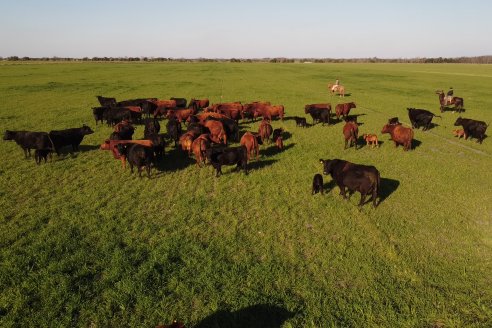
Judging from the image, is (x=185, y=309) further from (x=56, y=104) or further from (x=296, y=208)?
(x=56, y=104)

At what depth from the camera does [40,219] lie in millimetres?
7379

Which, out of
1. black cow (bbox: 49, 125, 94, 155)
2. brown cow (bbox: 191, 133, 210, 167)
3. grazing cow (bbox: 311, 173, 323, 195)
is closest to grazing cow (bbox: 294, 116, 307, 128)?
brown cow (bbox: 191, 133, 210, 167)

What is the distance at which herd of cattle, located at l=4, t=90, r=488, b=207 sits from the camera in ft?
27.9

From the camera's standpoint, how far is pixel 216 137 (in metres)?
12.6

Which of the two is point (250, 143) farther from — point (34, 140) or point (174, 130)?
point (34, 140)

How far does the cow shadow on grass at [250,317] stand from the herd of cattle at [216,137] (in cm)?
411

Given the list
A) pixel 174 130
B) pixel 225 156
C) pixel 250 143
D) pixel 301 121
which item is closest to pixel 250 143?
pixel 250 143

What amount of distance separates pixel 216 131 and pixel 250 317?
8.97 meters

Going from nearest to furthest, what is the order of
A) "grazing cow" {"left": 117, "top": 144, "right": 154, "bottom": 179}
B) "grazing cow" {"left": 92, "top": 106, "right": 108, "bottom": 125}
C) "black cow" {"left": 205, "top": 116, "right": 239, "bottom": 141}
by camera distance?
"grazing cow" {"left": 117, "top": 144, "right": 154, "bottom": 179} < "black cow" {"left": 205, "top": 116, "right": 239, "bottom": 141} < "grazing cow" {"left": 92, "top": 106, "right": 108, "bottom": 125}

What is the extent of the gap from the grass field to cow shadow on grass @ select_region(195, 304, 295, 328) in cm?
2

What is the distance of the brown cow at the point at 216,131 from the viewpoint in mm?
12508

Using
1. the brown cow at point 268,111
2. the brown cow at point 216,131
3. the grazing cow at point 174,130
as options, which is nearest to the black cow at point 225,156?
the brown cow at point 216,131

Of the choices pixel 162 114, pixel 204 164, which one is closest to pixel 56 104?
pixel 162 114

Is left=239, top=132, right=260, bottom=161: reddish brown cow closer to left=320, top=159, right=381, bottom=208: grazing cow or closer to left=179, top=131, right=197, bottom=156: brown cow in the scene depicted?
left=179, top=131, right=197, bottom=156: brown cow
